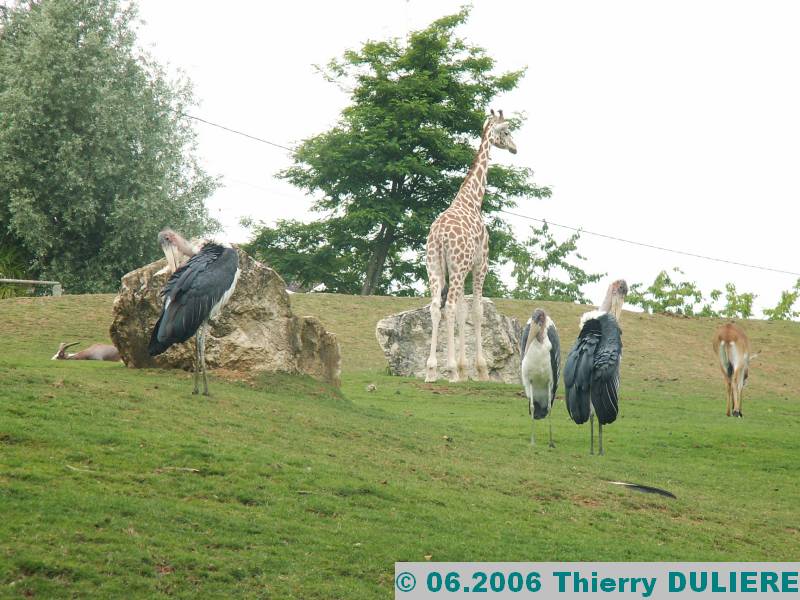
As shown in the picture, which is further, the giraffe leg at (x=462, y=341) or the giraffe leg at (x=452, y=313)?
the giraffe leg at (x=462, y=341)

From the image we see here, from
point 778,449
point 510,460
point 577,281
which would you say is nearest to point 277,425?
point 510,460

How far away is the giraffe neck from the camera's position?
1148 inches

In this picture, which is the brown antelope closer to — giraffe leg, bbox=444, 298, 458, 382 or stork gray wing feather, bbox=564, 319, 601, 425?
giraffe leg, bbox=444, 298, 458, 382

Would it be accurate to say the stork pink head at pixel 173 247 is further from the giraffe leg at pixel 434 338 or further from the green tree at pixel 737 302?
the green tree at pixel 737 302

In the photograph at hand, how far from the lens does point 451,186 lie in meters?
50.2

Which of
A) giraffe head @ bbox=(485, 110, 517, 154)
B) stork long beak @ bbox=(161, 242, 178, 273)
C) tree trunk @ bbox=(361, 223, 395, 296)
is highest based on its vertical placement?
giraffe head @ bbox=(485, 110, 517, 154)

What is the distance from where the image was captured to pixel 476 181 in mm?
29719

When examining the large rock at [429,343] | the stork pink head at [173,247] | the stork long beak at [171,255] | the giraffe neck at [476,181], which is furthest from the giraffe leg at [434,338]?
the stork long beak at [171,255]

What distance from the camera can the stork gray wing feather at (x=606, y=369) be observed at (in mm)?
14133

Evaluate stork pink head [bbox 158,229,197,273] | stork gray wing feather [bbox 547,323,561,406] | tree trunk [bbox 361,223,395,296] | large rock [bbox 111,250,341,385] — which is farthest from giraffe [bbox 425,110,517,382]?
tree trunk [bbox 361,223,395,296]

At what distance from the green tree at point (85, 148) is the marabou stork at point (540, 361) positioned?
2731 centimetres

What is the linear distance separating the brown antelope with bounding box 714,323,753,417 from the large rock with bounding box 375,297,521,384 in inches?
242

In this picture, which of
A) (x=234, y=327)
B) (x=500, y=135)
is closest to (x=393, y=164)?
(x=500, y=135)

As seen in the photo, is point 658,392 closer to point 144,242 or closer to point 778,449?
point 778,449
